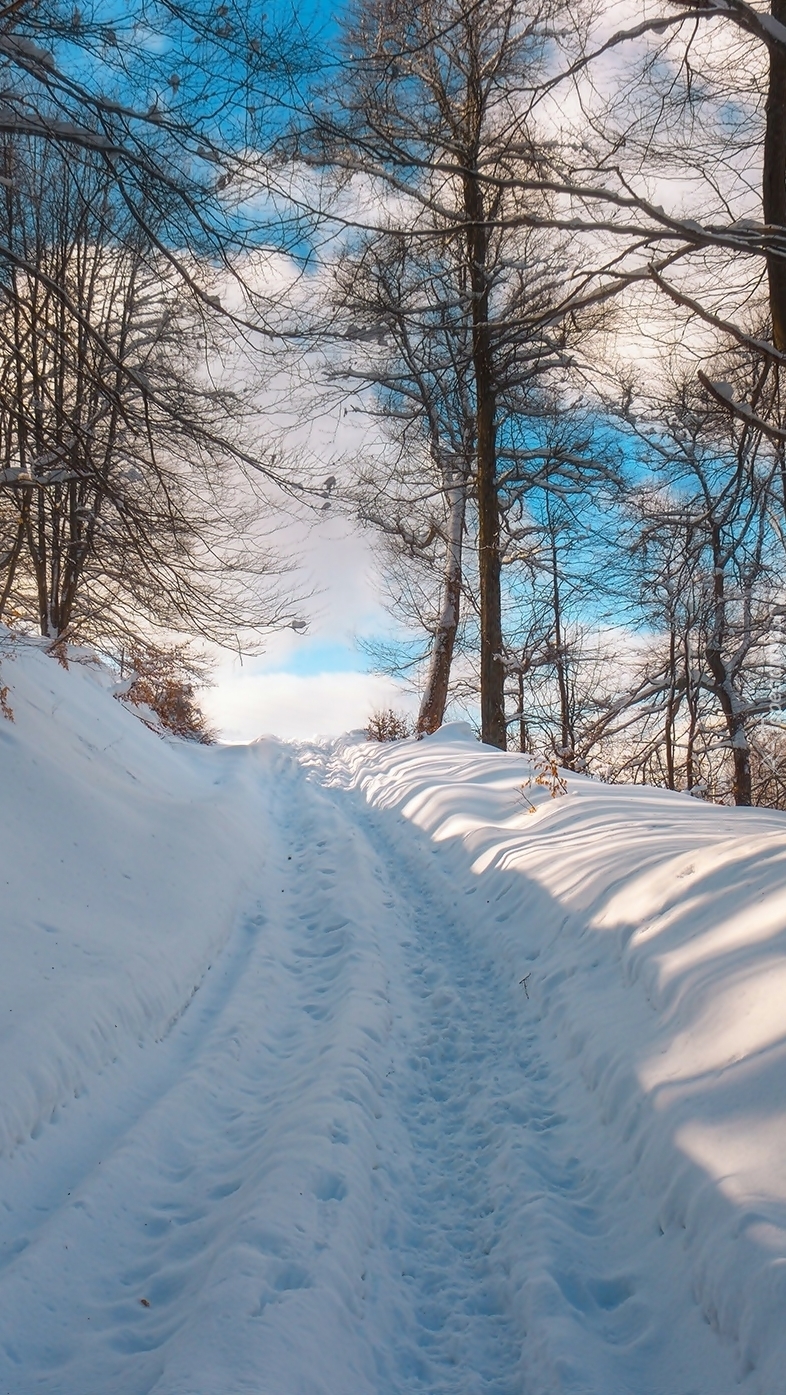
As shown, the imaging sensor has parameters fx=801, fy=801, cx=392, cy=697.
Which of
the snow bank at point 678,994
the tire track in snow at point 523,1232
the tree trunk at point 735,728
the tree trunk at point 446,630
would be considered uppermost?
the tree trunk at point 446,630

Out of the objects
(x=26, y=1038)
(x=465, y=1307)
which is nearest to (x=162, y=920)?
(x=26, y=1038)

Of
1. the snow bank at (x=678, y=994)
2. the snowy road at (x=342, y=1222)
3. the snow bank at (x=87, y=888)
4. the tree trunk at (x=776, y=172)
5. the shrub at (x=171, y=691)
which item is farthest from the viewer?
the shrub at (x=171, y=691)

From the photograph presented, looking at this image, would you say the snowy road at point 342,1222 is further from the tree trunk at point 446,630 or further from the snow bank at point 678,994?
the tree trunk at point 446,630

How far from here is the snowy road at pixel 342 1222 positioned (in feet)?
8.15

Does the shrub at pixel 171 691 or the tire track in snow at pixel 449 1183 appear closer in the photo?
the tire track in snow at pixel 449 1183

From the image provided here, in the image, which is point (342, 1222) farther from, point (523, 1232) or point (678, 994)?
point (678, 994)

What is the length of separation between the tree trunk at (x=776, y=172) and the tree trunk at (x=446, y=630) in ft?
32.7

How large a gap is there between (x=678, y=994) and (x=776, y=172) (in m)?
6.12

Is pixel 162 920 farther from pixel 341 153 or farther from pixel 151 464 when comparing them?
pixel 341 153

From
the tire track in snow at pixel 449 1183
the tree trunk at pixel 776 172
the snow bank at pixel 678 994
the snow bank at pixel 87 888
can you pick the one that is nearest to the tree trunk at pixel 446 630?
the snow bank at pixel 87 888

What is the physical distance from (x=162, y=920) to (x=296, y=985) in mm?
1124

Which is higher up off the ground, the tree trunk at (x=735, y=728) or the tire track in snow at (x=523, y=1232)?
the tree trunk at (x=735, y=728)

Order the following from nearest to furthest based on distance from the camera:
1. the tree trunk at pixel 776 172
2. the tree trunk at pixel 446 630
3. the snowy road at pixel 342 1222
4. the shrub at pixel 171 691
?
the snowy road at pixel 342 1222, the tree trunk at pixel 776 172, the shrub at pixel 171 691, the tree trunk at pixel 446 630

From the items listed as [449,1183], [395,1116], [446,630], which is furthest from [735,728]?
[449,1183]
